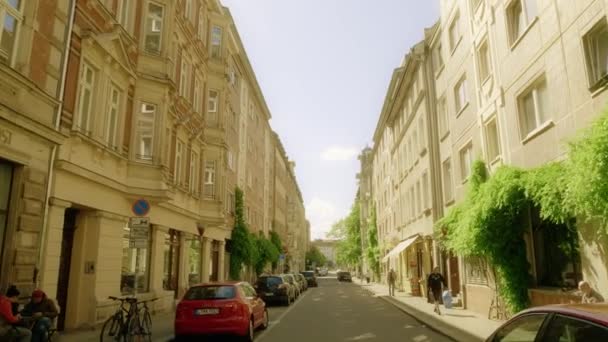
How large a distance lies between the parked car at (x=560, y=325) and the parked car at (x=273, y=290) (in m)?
20.2

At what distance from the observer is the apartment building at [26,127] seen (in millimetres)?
8953

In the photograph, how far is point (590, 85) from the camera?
1000cm

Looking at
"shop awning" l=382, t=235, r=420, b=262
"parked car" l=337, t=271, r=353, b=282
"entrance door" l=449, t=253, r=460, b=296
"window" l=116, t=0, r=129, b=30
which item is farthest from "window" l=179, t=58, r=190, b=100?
"parked car" l=337, t=271, r=353, b=282

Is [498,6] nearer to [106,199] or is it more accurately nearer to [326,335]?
[326,335]

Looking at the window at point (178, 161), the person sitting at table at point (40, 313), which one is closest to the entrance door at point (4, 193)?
the person sitting at table at point (40, 313)

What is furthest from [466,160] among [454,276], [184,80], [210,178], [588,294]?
[184,80]

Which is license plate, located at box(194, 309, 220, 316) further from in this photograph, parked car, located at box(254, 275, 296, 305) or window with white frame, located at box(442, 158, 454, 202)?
window with white frame, located at box(442, 158, 454, 202)

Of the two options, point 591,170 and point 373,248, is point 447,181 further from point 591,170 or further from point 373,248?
point 373,248

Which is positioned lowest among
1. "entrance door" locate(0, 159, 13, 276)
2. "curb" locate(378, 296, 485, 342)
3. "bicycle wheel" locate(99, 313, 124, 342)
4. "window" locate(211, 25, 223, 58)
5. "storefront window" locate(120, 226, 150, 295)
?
"curb" locate(378, 296, 485, 342)

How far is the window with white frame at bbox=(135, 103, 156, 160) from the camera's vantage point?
1557cm

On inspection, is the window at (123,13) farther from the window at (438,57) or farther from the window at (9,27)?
the window at (438,57)

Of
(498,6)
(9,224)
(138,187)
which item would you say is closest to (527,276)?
(498,6)

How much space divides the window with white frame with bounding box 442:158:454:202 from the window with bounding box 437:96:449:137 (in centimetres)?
148

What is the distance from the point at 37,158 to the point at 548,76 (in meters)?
12.2
